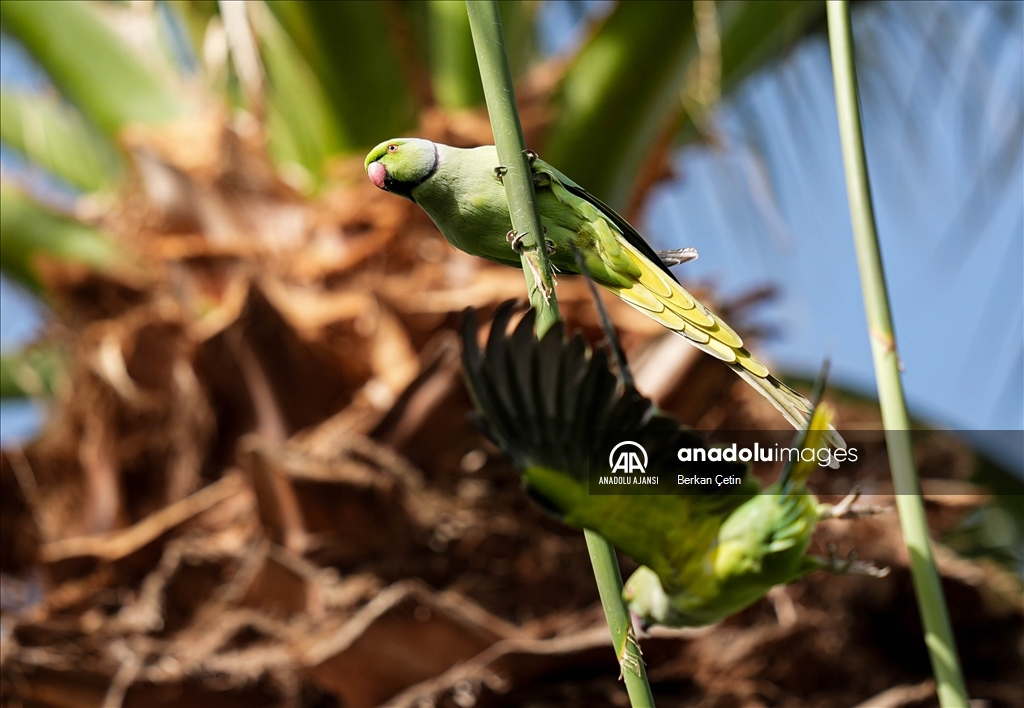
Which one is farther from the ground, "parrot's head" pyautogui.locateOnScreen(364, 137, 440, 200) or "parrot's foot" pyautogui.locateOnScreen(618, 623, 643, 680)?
"parrot's head" pyautogui.locateOnScreen(364, 137, 440, 200)

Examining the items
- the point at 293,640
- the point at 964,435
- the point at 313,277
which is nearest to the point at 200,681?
→ the point at 293,640

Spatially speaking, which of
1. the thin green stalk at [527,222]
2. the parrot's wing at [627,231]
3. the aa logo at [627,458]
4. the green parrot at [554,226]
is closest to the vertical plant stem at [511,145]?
the thin green stalk at [527,222]

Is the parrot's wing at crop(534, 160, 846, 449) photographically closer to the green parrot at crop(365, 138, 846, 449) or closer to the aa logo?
the green parrot at crop(365, 138, 846, 449)

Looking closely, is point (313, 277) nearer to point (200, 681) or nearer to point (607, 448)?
point (200, 681)

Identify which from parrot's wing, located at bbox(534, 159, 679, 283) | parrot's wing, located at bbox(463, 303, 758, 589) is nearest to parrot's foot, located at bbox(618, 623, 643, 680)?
parrot's wing, located at bbox(463, 303, 758, 589)

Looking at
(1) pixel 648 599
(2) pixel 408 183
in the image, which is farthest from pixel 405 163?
(1) pixel 648 599

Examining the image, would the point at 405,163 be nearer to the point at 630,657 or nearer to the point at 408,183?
the point at 408,183
